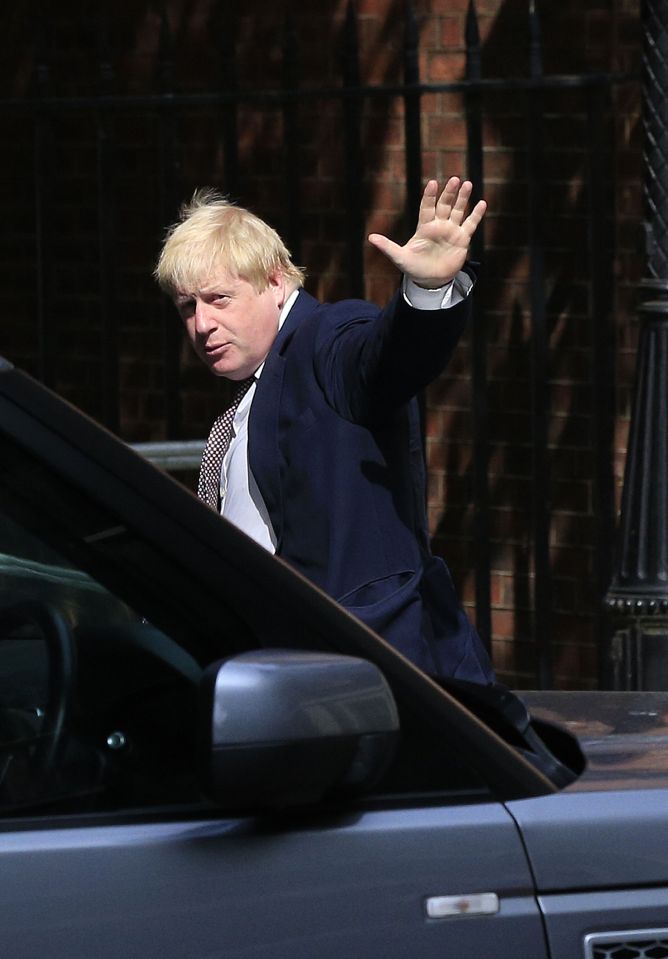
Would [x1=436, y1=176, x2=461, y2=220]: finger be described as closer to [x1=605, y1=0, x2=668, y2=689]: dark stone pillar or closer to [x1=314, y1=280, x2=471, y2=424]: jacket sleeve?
[x1=314, y1=280, x2=471, y2=424]: jacket sleeve

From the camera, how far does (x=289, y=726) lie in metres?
1.84

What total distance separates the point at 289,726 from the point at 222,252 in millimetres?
1623

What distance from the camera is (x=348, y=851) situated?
6.29 feet

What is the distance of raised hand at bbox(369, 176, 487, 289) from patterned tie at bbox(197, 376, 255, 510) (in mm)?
482

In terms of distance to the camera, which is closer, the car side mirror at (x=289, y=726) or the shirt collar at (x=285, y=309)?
the car side mirror at (x=289, y=726)

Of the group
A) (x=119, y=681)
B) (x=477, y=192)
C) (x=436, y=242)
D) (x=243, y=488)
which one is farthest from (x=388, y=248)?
(x=477, y=192)

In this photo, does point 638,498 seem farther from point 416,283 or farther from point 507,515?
point 416,283

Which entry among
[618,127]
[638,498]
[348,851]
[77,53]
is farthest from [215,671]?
[77,53]

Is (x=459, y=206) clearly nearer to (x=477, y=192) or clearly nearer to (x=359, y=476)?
(x=359, y=476)

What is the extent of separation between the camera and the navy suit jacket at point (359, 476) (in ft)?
10.2

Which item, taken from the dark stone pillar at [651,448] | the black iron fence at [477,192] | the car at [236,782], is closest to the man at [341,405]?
the car at [236,782]

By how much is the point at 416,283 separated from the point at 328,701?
126 cm

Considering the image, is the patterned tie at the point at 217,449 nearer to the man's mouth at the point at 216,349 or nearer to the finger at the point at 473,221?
the man's mouth at the point at 216,349

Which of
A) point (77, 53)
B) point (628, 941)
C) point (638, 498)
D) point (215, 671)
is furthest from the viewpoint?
point (77, 53)
